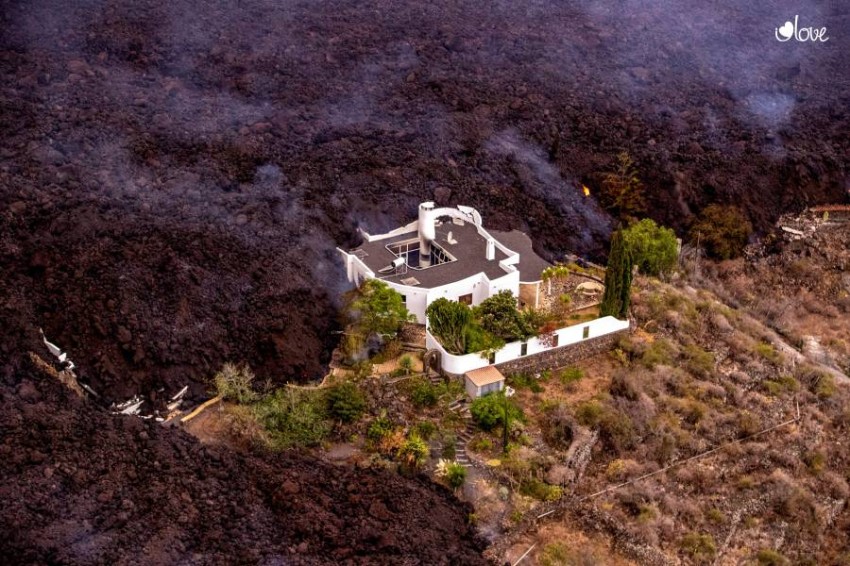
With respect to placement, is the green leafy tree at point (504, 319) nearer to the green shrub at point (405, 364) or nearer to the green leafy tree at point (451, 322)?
the green leafy tree at point (451, 322)

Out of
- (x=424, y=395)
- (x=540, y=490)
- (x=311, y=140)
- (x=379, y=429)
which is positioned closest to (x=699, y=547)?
(x=540, y=490)

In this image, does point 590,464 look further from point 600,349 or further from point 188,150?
point 188,150

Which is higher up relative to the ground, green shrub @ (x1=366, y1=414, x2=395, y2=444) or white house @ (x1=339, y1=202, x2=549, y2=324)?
white house @ (x1=339, y1=202, x2=549, y2=324)

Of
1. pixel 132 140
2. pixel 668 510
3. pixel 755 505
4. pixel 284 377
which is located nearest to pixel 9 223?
pixel 132 140

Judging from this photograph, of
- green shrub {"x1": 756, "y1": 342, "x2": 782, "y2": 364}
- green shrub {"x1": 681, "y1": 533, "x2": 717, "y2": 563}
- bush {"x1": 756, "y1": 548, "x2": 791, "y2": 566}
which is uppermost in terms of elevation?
green shrub {"x1": 756, "y1": 342, "x2": 782, "y2": 364}

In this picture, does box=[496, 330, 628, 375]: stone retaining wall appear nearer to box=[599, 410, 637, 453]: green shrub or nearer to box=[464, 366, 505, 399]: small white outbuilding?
box=[464, 366, 505, 399]: small white outbuilding

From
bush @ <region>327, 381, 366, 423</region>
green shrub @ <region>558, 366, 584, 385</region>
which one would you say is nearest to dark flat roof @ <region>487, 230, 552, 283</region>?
green shrub @ <region>558, 366, 584, 385</region>
